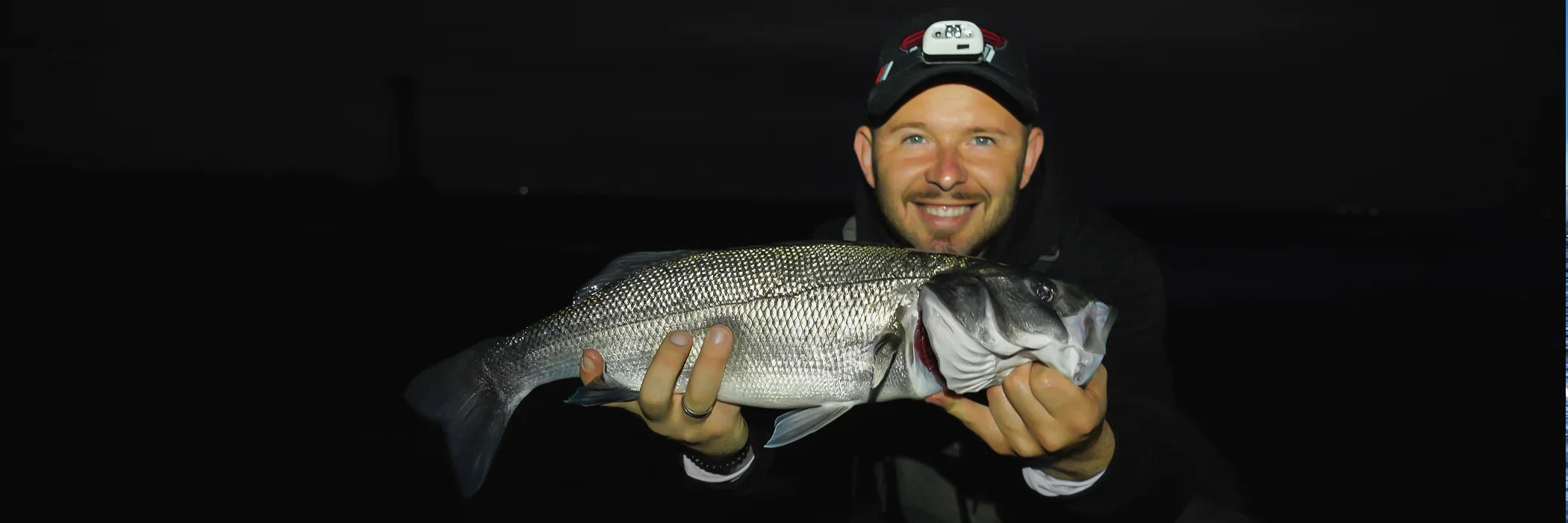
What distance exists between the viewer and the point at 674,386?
2.37 m

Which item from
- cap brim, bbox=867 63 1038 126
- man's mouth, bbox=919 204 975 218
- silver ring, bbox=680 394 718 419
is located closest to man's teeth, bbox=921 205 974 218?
man's mouth, bbox=919 204 975 218

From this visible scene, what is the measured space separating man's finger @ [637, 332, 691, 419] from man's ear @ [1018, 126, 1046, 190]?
1.43 metres

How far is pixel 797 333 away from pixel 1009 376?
59 cm

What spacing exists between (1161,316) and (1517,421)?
24.0ft

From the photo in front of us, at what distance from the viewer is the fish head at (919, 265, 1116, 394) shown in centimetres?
205

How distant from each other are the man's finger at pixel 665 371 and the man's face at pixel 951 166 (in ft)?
3.31

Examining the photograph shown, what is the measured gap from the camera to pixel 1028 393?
2.10 m

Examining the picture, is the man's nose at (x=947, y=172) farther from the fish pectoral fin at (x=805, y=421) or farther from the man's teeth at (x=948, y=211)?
the fish pectoral fin at (x=805, y=421)

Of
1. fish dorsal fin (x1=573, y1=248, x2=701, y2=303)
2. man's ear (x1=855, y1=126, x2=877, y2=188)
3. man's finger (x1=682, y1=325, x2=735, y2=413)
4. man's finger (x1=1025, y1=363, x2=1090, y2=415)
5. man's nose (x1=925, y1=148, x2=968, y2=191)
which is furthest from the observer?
man's ear (x1=855, y1=126, x2=877, y2=188)

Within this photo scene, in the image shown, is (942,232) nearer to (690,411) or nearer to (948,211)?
(948,211)

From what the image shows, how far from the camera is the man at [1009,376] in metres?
2.29

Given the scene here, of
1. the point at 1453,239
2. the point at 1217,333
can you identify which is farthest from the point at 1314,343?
the point at 1453,239

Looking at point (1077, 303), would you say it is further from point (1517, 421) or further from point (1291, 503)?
point (1517, 421)

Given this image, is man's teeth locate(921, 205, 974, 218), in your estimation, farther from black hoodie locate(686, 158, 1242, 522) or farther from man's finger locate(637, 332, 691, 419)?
man's finger locate(637, 332, 691, 419)
